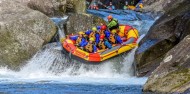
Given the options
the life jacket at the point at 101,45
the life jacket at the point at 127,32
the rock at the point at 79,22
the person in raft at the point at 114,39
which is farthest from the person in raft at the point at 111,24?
the rock at the point at 79,22

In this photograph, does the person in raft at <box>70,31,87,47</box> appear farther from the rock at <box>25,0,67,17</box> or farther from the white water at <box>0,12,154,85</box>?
the rock at <box>25,0,67,17</box>

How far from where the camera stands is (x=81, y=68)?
55.2ft

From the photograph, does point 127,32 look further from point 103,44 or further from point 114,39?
point 103,44

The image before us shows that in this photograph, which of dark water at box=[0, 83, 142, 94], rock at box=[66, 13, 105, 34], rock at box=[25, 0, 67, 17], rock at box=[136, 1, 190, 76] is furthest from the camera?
rock at box=[25, 0, 67, 17]

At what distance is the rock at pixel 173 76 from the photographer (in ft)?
34.8

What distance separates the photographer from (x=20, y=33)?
17844 mm

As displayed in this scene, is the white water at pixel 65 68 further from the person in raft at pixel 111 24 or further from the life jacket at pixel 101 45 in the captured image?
the person in raft at pixel 111 24

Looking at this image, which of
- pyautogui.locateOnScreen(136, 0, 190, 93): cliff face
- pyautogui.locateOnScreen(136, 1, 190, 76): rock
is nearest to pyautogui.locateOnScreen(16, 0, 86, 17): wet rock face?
pyautogui.locateOnScreen(136, 0, 190, 93): cliff face

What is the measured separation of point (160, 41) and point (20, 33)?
5.64 meters

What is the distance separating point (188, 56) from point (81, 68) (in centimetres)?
595

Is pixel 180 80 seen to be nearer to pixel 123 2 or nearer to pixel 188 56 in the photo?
pixel 188 56

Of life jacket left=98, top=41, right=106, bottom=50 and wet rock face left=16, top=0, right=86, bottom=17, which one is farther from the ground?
wet rock face left=16, top=0, right=86, bottom=17

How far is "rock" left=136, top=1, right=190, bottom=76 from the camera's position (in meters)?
15.2

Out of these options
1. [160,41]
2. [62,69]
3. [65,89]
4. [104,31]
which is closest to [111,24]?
[104,31]
